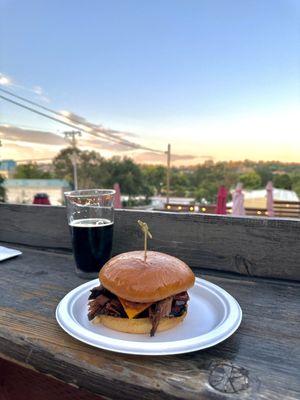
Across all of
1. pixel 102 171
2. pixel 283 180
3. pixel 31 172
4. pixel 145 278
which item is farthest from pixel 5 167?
pixel 102 171

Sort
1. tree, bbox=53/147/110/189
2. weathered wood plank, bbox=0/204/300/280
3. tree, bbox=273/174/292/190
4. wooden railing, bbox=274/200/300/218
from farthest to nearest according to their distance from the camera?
tree, bbox=53/147/110/189
tree, bbox=273/174/292/190
wooden railing, bbox=274/200/300/218
weathered wood plank, bbox=0/204/300/280

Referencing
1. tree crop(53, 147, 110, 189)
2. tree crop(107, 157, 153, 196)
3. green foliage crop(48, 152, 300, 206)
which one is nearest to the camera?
green foliage crop(48, 152, 300, 206)

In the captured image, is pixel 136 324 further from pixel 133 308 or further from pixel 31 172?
pixel 31 172

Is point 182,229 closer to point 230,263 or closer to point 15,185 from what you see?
point 230,263

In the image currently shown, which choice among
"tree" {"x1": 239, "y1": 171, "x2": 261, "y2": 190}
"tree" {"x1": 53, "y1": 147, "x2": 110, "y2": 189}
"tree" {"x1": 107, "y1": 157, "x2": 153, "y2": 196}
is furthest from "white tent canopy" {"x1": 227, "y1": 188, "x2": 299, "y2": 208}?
"tree" {"x1": 107, "y1": 157, "x2": 153, "y2": 196}

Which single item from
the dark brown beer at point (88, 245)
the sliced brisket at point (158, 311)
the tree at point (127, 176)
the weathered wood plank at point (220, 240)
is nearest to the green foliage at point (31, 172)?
the tree at point (127, 176)

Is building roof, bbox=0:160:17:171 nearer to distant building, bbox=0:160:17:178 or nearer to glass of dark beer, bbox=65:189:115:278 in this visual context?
distant building, bbox=0:160:17:178
